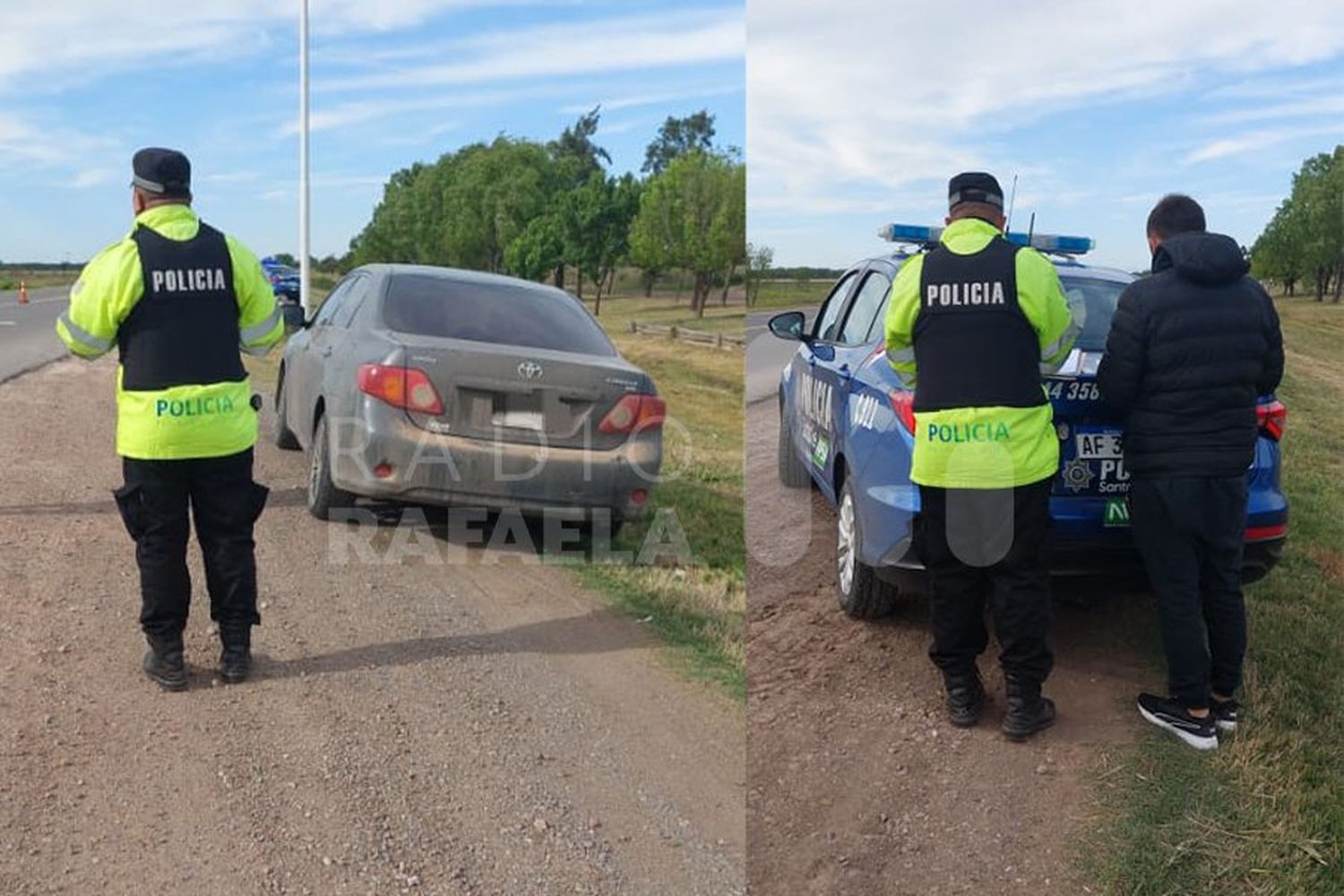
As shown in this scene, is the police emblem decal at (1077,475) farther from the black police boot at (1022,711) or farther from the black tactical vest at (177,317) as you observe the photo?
the black tactical vest at (177,317)

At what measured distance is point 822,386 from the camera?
601 centimetres

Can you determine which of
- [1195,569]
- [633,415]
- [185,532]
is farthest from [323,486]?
[1195,569]

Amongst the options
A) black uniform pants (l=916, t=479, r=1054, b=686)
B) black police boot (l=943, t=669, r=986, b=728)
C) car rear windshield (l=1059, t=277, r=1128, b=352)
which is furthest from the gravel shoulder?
car rear windshield (l=1059, t=277, r=1128, b=352)

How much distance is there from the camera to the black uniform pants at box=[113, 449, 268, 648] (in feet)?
14.1

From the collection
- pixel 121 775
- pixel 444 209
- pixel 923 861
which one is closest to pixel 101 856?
pixel 121 775

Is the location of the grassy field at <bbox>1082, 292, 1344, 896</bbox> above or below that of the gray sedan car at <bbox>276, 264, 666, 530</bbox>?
below

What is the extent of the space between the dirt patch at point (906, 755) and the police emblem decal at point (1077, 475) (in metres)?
0.73

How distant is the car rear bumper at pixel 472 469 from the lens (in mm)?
6031

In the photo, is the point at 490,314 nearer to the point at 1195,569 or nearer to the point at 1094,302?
the point at 1094,302

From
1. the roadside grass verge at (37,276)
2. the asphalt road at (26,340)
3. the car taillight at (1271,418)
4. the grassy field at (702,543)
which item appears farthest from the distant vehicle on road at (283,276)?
the roadside grass verge at (37,276)

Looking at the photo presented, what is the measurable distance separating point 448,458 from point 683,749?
7.99ft

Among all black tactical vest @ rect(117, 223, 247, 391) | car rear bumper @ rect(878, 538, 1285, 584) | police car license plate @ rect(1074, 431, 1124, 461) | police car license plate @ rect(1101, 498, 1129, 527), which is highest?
black tactical vest @ rect(117, 223, 247, 391)

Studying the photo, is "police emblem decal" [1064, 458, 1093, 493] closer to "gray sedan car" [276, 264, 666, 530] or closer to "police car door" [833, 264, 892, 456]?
"police car door" [833, 264, 892, 456]

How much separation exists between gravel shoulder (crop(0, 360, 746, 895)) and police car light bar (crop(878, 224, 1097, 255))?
1.90 m
